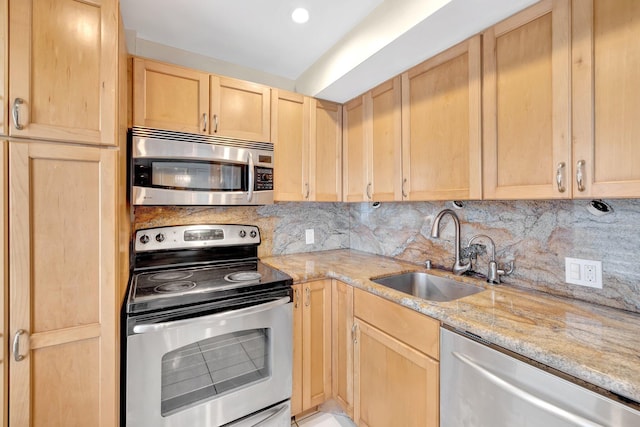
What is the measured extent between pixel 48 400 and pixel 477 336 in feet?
5.24

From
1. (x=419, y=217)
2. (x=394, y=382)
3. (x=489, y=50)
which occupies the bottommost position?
(x=394, y=382)

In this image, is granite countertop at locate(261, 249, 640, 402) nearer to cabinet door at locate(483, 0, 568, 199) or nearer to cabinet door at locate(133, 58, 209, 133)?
cabinet door at locate(483, 0, 568, 199)

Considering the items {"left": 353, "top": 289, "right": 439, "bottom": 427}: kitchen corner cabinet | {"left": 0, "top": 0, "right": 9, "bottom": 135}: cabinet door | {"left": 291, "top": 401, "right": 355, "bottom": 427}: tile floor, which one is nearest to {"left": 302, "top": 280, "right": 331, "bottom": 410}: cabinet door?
{"left": 291, "top": 401, "right": 355, "bottom": 427}: tile floor

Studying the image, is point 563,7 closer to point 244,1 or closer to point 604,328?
point 604,328

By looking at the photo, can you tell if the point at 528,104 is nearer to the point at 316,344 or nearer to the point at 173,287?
the point at 316,344

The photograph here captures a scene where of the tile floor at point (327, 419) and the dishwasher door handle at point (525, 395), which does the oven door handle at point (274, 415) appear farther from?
the dishwasher door handle at point (525, 395)

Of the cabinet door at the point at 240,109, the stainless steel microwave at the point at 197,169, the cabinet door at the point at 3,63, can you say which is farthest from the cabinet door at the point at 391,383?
the cabinet door at the point at 3,63

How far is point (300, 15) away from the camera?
5.21 feet

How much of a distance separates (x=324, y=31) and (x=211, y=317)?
1803 mm

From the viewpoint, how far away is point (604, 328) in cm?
95

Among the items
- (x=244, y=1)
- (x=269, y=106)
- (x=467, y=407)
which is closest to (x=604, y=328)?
(x=467, y=407)

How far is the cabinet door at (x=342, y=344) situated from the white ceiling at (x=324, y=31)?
1361 mm

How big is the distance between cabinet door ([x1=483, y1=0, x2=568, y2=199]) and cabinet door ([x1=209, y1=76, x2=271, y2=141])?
133 centimetres

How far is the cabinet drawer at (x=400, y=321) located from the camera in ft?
3.82
